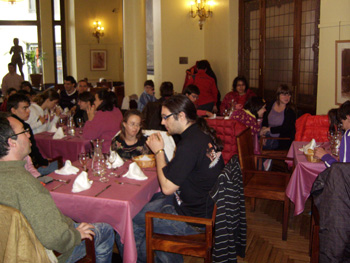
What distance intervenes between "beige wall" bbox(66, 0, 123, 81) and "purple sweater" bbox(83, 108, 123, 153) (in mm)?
9442

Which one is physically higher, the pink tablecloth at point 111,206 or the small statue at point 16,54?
the small statue at point 16,54

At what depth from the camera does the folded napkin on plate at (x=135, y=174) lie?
3.03 meters

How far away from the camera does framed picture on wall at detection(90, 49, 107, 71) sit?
13.6 metres

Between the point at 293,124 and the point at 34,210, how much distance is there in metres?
3.97

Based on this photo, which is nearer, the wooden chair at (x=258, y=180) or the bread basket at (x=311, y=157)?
the bread basket at (x=311, y=157)

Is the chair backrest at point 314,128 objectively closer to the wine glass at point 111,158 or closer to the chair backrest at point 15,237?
the wine glass at point 111,158

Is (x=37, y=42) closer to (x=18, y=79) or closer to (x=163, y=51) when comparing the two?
(x=18, y=79)

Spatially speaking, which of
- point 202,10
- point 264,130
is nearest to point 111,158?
point 264,130

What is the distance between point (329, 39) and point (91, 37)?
9.83 metres

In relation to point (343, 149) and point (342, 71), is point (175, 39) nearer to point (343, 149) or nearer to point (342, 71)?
point (342, 71)

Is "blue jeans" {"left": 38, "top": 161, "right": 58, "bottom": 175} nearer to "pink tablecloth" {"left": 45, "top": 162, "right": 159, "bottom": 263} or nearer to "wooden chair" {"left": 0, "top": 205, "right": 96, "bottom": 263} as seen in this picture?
"pink tablecloth" {"left": 45, "top": 162, "right": 159, "bottom": 263}

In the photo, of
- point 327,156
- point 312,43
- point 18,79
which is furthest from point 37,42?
point 327,156

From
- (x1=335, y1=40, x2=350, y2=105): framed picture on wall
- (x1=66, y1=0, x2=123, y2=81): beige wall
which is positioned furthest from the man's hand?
(x1=66, y1=0, x2=123, y2=81): beige wall

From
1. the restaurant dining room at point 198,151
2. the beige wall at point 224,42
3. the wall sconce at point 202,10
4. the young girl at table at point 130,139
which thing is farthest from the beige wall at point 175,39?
the young girl at table at point 130,139
